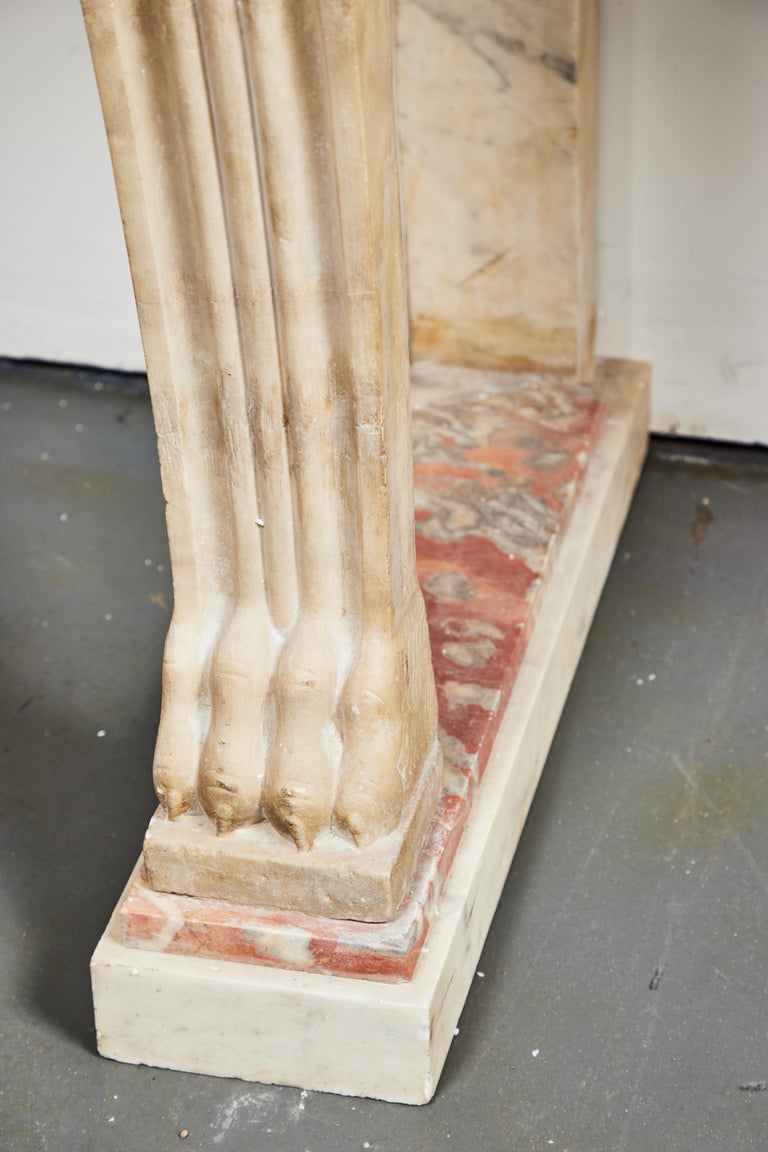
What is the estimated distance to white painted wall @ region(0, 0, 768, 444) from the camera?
3441 mm

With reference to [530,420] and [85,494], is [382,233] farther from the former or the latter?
[85,494]

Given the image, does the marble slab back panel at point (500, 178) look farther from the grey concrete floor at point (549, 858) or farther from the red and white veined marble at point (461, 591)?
the grey concrete floor at point (549, 858)

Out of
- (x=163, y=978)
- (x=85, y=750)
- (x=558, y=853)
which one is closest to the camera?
(x=163, y=978)

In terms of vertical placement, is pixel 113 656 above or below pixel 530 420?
below

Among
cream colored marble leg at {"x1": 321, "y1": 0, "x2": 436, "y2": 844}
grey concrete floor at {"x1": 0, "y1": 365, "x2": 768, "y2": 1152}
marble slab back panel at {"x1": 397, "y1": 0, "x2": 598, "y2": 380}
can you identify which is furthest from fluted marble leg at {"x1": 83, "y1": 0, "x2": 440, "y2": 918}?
marble slab back panel at {"x1": 397, "y1": 0, "x2": 598, "y2": 380}

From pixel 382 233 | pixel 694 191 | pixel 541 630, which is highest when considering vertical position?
pixel 382 233

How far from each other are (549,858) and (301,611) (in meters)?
0.82

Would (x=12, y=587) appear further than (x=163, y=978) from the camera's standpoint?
Yes

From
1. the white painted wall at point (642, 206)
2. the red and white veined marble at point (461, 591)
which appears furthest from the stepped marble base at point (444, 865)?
the white painted wall at point (642, 206)

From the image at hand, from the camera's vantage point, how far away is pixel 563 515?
3.15 m

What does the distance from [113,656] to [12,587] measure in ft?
1.26

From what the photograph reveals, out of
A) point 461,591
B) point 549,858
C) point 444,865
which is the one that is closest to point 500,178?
point 461,591

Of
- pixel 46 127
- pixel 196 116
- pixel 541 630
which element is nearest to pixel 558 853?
pixel 541 630

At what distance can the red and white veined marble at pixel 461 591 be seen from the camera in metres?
2.29
